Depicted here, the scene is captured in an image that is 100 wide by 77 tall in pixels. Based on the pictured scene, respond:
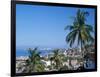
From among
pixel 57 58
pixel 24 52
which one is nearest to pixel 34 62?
pixel 24 52

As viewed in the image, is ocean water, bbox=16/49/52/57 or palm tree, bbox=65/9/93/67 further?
palm tree, bbox=65/9/93/67

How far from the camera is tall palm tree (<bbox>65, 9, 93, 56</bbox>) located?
256 cm

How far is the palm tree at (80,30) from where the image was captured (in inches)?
101

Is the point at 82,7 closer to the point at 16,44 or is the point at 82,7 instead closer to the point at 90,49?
the point at 90,49

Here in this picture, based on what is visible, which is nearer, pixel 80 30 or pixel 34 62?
pixel 34 62

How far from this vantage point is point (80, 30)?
260 cm

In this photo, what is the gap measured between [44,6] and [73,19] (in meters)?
0.36

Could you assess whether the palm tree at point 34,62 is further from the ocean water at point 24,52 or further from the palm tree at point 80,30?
the palm tree at point 80,30

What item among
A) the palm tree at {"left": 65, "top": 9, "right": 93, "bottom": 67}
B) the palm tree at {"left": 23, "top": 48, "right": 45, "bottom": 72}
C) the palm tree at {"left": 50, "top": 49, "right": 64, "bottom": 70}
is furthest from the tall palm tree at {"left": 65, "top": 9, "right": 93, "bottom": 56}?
the palm tree at {"left": 23, "top": 48, "right": 45, "bottom": 72}

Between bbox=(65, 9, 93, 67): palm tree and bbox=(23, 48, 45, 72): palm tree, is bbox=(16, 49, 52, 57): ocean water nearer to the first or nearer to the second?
bbox=(23, 48, 45, 72): palm tree

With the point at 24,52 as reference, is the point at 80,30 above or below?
above

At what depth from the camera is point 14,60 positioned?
2.35 m

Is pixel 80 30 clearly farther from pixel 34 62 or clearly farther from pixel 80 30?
pixel 34 62

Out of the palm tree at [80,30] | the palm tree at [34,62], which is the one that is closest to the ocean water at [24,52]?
the palm tree at [34,62]
